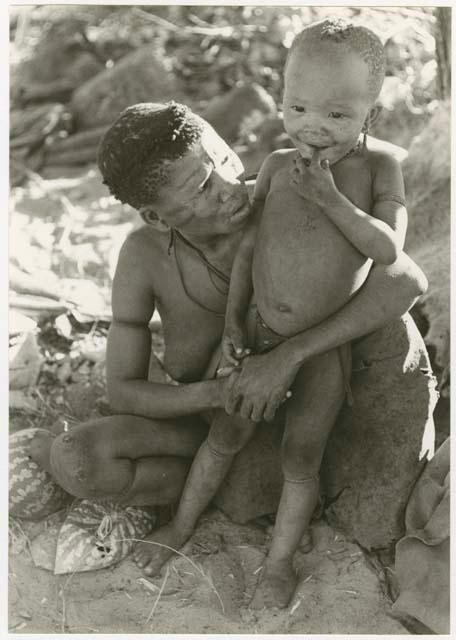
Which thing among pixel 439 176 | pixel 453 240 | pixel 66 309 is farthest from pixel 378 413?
pixel 66 309

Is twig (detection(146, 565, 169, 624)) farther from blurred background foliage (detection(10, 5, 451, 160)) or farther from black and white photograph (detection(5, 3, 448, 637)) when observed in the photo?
blurred background foliage (detection(10, 5, 451, 160))

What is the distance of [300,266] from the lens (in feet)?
6.96

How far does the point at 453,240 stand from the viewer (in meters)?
2.45

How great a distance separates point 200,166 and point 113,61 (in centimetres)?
415

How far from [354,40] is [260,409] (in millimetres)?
928

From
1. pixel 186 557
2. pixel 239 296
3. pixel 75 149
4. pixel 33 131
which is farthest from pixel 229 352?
pixel 33 131

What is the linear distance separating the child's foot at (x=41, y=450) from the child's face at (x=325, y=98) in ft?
4.02

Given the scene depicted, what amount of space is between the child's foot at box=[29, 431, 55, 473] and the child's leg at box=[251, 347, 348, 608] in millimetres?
746

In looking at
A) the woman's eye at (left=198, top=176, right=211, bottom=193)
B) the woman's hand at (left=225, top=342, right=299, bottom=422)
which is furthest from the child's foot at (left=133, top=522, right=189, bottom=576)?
the woman's eye at (left=198, top=176, right=211, bottom=193)

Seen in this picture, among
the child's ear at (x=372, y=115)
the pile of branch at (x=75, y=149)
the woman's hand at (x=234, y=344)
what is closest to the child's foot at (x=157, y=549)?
the woman's hand at (x=234, y=344)

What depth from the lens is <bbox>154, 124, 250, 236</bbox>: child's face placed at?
6.86 ft

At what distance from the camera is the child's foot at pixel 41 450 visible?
259cm

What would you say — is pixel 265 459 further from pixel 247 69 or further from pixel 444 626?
pixel 247 69

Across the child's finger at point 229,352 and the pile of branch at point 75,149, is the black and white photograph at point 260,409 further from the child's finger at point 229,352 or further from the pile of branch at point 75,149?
the pile of branch at point 75,149
